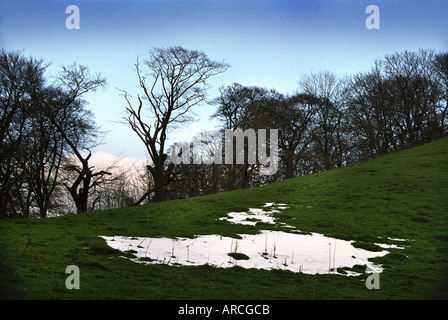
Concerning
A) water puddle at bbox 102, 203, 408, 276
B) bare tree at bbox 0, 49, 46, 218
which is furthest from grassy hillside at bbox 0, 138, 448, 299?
bare tree at bbox 0, 49, 46, 218

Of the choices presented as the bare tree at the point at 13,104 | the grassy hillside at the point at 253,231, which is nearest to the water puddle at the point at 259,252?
the grassy hillside at the point at 253,231

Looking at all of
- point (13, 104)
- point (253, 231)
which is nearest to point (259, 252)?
point (253, 231)

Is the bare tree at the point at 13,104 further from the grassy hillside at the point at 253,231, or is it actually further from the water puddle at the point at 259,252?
the water puddle at the point at 259,252

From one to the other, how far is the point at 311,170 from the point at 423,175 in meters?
17.6

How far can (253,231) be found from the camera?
53.3 feet

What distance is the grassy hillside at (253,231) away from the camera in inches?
348

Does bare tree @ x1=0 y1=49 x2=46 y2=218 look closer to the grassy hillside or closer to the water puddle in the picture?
the grassy hillside

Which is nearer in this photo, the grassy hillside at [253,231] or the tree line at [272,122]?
the grassy hillside at [253,231]

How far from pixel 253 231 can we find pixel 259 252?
10.4ft

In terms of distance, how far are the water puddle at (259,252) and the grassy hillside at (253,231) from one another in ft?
1.79

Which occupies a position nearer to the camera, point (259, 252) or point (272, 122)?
Answer: point (259, 252)

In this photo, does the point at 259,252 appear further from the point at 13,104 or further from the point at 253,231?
the point at 13,104
